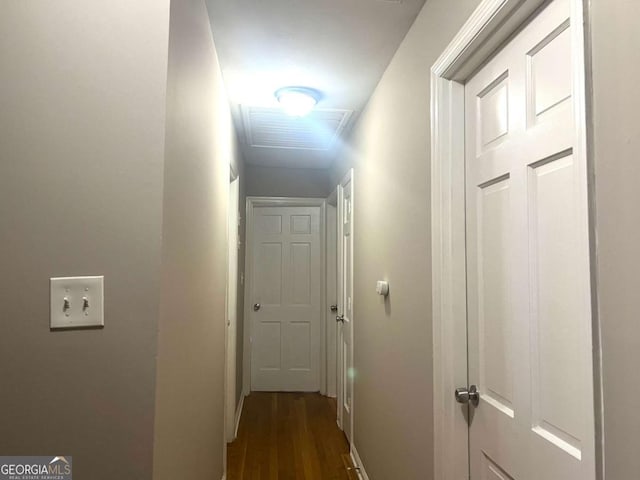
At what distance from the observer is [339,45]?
6.10 ft

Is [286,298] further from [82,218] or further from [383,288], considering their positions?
[82,218]

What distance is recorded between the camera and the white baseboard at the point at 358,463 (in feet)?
8.10

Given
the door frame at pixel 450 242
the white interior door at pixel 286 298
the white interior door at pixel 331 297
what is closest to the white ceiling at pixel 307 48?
the door frame at pixel 450 242

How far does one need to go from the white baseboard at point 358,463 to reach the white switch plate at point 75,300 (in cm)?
206

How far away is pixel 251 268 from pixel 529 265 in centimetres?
337

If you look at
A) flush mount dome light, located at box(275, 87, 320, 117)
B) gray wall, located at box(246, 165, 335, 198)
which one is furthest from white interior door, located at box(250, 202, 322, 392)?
flush mount dome light, located at box(275, 87, 320, 117)

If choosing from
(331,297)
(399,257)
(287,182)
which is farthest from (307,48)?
(331,297)

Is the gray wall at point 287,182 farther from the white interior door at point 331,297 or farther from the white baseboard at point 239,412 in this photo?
the white baseboard at point 239,412

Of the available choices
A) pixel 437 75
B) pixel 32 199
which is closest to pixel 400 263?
pixel 437 75

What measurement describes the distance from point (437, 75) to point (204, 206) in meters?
1.07

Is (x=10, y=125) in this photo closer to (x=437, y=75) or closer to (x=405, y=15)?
(x=437, y=75)

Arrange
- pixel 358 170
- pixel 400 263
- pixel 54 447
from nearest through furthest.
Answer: pixel 54 447
pixel 400 263
pixel 358 170

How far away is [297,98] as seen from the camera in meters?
2.35

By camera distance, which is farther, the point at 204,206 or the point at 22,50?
the point at 204,206
